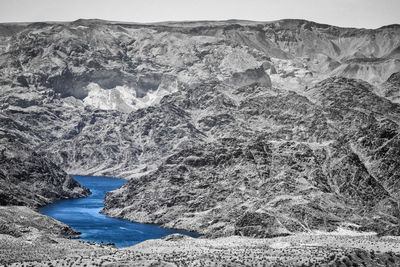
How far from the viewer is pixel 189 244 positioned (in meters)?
180

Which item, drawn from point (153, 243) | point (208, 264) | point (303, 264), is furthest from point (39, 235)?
point (303, 264)

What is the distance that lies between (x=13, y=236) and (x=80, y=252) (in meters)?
39.3

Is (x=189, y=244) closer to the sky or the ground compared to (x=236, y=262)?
closer to the ground

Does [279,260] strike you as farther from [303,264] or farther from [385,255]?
[385,255]

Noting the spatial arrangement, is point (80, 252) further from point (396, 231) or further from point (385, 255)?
point (396, 231)

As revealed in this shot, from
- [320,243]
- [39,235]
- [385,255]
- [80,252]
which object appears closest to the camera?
[385,255]

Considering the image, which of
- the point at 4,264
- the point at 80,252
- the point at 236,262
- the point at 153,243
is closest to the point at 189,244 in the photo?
the point at 153,243

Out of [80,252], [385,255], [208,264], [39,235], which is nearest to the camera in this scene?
[208,264]

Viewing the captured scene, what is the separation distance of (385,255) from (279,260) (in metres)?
26.4

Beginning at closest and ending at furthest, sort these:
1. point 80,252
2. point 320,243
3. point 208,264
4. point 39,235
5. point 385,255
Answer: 1. point 208,264
2. point 385,255
3. point 80,252
4. point 320,243
5. point 39,235

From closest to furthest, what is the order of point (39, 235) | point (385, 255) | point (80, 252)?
point (385, 255) → point (80, 252) → point (39, 235)

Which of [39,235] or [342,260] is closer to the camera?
[342,260]

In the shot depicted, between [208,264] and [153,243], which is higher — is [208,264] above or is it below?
above

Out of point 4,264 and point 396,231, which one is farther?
point 396,231
